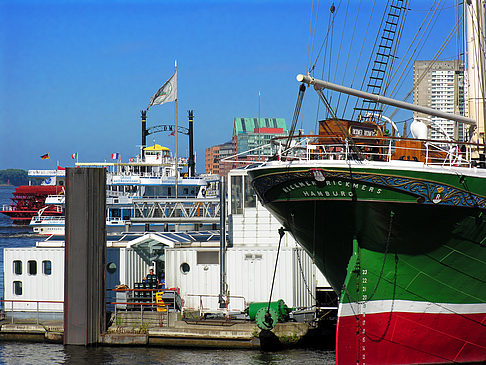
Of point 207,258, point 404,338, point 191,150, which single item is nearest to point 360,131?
point 404,338

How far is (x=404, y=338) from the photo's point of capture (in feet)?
72.4

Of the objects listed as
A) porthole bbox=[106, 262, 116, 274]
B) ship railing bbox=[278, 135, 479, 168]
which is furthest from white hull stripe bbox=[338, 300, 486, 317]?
porthole bbox=[106, 262, 116, 274]

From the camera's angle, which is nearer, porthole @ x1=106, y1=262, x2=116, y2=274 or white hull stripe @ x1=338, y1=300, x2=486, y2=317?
white hull stripe @ x1=338, y1=300, x2=486, y2=317

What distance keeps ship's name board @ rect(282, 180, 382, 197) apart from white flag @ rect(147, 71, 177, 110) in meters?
29.0

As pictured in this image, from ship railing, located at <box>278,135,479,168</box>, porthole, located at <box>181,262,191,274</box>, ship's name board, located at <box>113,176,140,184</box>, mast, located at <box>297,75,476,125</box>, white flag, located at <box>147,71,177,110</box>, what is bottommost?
porthole, located at <box>181,262,191,274</box>

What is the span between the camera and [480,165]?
23.4 metres

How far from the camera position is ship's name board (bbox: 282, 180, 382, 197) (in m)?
20.7

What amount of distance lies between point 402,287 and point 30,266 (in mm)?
14630

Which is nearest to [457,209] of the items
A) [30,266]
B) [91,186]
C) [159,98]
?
[91,186]

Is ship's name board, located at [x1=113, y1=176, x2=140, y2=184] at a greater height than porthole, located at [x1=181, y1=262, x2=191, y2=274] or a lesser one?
greater

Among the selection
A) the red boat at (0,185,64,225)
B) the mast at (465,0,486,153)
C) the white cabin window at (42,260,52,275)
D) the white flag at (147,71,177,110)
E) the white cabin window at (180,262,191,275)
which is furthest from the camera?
the red boat at (0,185,64,225)

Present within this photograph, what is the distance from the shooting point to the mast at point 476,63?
24391 mm

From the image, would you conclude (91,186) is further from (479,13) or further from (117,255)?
(479,13)

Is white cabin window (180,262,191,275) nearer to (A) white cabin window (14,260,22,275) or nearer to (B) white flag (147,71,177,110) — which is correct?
(A) white cabin window (14,260,22,275)
